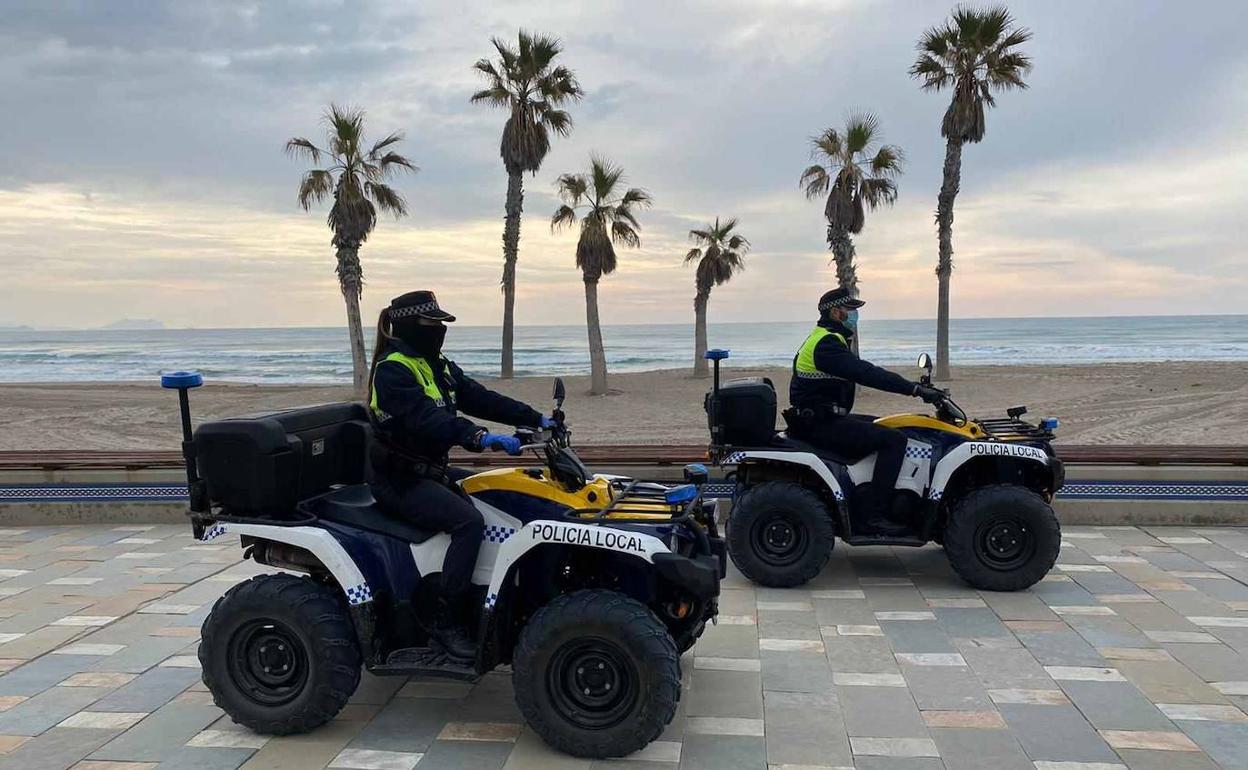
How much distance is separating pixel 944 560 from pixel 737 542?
181 cm

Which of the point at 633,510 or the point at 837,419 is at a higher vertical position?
the point at 837,419

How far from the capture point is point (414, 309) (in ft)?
13.9

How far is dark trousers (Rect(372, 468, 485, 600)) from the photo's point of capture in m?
4.10

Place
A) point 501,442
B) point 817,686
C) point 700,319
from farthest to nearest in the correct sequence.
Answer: point 700,319 < point 817,686 < point 501,442

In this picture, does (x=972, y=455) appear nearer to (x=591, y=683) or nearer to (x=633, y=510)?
(x=633, y=510)

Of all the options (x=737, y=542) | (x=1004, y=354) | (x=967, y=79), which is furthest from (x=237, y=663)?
(x=1004, y=354)

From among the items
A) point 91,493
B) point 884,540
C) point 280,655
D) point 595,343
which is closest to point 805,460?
point 884,540

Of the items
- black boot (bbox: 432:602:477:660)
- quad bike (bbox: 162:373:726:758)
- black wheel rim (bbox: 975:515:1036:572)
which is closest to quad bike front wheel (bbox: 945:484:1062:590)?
black wheel rim (bbox: 975:515:1036:572)

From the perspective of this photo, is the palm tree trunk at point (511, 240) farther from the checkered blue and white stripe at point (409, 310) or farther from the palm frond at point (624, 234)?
the checkered blue and white stripe at point (409, 310)

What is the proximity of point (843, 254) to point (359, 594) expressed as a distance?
74.8ft

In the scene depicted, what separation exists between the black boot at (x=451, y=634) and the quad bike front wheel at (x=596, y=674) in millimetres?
340

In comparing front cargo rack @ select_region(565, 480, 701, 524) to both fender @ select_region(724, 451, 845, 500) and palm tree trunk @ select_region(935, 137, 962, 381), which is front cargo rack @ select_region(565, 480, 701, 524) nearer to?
fender @ select_region(724, 451, 845, 500)

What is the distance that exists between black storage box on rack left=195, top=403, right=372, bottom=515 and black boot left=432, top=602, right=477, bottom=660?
85 cm

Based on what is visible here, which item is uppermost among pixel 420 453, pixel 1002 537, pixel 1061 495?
pixel 420 453
